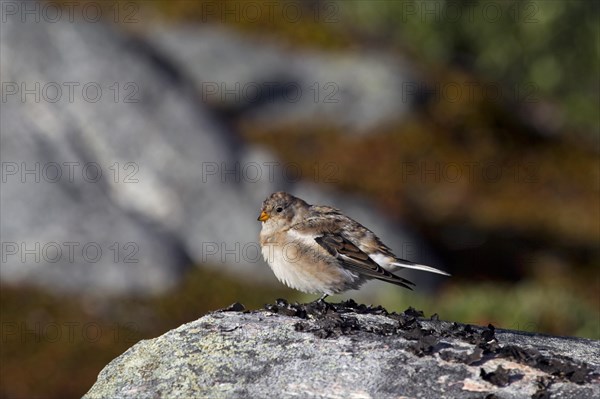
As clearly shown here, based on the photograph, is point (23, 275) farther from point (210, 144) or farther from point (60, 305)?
point (210, 144)

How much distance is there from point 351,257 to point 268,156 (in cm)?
852

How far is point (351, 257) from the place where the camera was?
29.4ft

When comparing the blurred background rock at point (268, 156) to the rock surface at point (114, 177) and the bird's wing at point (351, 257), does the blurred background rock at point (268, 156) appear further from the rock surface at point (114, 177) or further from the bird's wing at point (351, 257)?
the bird's wing at point (351, 257)

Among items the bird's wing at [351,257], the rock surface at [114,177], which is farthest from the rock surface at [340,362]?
the rock surface at [114,177]

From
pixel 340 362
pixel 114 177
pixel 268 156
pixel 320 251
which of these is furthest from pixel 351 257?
pixel 268 156

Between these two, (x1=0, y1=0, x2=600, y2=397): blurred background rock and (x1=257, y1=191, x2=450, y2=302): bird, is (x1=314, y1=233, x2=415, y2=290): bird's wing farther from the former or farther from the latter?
(x1=0, y1=0, x2=600, y2=397): blurred background rock

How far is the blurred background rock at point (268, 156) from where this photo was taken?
49.3 feet

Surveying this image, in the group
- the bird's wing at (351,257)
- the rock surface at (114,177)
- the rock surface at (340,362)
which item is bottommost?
the rock surface at (340,362)

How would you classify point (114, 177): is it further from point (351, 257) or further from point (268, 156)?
point (351, 257)

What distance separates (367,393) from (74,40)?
13623 millimetres

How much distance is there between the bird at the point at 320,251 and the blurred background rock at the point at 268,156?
3.34m

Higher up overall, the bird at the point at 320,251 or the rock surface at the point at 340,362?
the bird at the point at 320,251

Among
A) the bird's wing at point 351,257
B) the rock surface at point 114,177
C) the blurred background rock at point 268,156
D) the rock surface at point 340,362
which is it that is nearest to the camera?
the rock surface at point 340,362

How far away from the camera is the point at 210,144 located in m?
17.2
